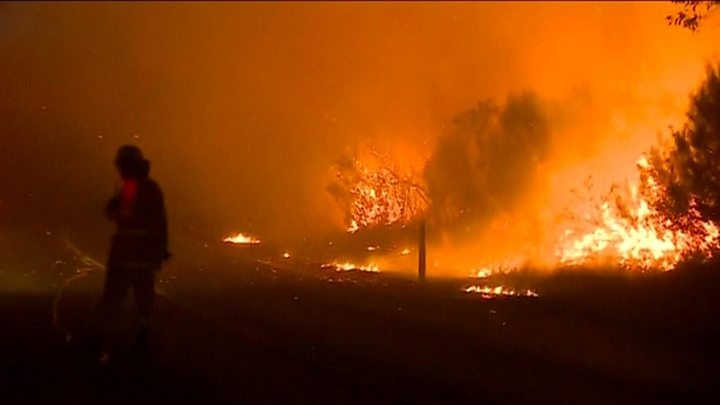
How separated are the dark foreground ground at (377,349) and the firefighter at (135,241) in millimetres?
470

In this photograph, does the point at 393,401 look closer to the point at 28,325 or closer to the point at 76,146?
the point at 28,325

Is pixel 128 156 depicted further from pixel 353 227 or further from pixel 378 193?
pixel 353 227

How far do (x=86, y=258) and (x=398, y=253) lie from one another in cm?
1334

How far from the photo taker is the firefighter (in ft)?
31.2

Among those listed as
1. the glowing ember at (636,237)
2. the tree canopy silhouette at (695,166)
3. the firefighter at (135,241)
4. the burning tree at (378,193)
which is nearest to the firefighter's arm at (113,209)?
the firefighter at (135,241)

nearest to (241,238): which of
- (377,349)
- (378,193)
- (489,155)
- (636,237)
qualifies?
(378,193)

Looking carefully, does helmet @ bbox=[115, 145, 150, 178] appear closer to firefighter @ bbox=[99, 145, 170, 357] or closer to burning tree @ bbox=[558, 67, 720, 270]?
firefighter @ bbox=[99, 145, 170, 357]

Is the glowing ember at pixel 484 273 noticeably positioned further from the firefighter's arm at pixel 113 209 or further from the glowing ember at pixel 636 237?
the firefighter's arm at pixel 113 209

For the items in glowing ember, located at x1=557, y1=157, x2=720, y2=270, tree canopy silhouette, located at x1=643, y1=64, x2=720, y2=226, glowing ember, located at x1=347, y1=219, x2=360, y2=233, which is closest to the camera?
tree canopy silhouette, located at x1=643, y1=64, x2=720, y2=226

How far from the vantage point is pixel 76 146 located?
73812mm

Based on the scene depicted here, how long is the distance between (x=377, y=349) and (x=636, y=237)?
58.2ft

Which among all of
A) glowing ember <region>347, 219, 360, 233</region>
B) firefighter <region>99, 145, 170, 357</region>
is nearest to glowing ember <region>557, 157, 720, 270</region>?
glowing ember <region>347, 219, 360, 233</region>

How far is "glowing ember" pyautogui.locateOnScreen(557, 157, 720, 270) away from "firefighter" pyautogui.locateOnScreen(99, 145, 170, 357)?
49.1ft

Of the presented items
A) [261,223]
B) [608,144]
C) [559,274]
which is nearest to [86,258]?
[559,274]
